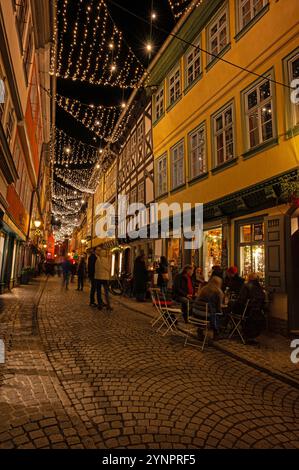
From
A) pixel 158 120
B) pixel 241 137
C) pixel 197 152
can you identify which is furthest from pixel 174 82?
pixel 241 137

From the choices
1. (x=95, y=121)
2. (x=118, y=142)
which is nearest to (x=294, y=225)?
(x=95, y=121)

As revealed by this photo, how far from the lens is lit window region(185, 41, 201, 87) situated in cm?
1305

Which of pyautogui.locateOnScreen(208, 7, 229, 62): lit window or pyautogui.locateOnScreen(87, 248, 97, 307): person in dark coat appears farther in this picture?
pyautogui.locateOnScreen(87, 248, 97, 307): person in dark coat

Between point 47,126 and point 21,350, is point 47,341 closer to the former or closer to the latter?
point 21,350

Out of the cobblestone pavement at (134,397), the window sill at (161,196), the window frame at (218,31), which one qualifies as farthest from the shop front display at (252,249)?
the window sill at (161,196)

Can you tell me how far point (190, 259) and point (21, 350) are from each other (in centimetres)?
872

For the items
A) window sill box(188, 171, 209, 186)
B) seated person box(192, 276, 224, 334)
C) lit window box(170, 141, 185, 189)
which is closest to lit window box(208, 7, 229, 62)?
lit window box(170, 141, 185, 189)

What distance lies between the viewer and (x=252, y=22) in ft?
31.4

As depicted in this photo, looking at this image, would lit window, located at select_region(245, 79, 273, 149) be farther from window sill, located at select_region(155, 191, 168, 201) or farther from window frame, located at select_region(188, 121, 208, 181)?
window sill, located at select_region(155, 191, 168, 201)

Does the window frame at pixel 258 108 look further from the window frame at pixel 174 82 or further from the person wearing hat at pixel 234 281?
the window frame at pixel 174 82

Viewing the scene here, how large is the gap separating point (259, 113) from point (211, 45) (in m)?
4.84

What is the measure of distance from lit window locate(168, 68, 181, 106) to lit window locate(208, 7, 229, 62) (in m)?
2.86

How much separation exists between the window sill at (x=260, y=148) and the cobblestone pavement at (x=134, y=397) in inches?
231
